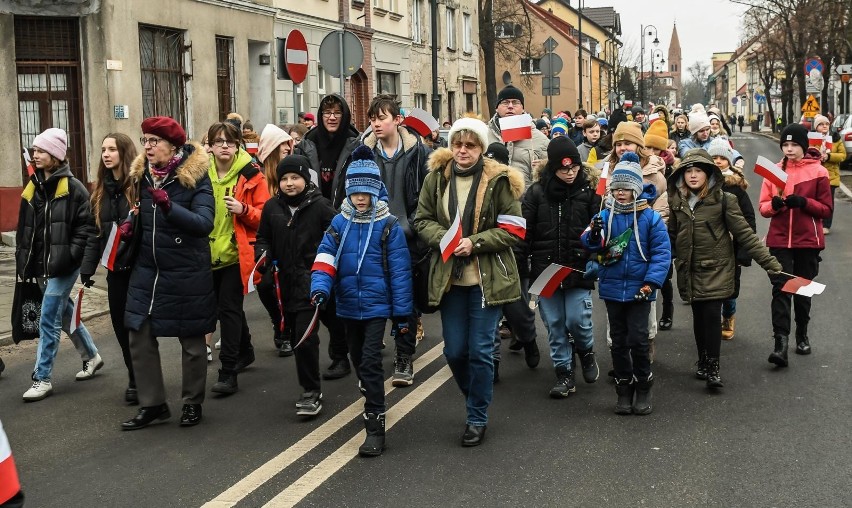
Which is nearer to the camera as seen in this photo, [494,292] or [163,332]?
[494,292]

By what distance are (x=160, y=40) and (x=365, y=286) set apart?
15533mm

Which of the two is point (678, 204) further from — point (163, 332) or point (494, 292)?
point (163, 332)

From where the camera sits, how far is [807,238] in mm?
8547

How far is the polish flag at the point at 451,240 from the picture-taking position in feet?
20.5

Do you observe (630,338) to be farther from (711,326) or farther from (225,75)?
(225,75)

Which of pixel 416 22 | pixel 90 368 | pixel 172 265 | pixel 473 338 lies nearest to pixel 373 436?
pixel 473 338

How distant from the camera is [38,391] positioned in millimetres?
7922

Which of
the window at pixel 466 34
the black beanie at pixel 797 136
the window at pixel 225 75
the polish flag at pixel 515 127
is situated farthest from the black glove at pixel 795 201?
the window at pixel 466 34

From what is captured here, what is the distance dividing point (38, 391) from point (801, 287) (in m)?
5.49

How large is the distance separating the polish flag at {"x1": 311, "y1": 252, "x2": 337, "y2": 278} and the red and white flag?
1.43 metres

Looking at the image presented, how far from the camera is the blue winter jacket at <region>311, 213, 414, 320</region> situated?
6.36 meters

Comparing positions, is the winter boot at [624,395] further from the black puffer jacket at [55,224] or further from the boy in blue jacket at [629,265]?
the black puffer jacket at [55,224]

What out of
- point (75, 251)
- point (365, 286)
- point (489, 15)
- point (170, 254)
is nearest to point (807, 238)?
point (365, 286)

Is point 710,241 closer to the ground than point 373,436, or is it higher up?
higher up
